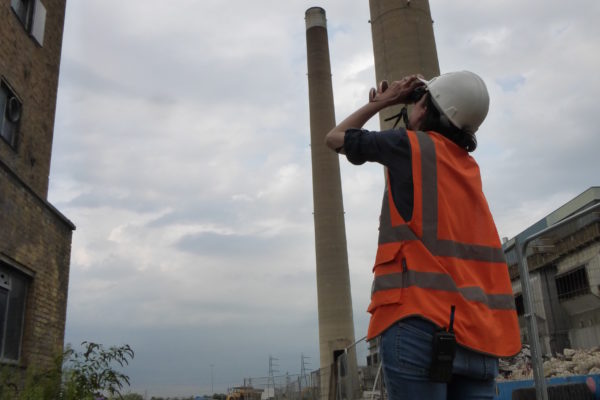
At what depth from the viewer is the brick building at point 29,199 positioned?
833 centimetres

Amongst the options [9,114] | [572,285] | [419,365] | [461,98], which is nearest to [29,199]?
[9,114]

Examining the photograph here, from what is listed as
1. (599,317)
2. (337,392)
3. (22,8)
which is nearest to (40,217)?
(22,8)

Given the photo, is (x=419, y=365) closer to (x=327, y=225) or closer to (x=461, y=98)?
(x=461, y=98)

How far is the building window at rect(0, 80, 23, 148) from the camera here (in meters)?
9.59

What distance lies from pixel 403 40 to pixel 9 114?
9.02 m

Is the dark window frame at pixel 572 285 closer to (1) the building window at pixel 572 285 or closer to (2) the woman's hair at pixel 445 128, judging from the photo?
(1) the building window at pixel 572 285

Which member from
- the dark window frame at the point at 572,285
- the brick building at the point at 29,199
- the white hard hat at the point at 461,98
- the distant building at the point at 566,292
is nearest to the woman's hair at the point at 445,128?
the white hard hat at the point at 461,98

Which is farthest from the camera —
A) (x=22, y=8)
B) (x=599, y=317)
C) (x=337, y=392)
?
(x=337, y=392)

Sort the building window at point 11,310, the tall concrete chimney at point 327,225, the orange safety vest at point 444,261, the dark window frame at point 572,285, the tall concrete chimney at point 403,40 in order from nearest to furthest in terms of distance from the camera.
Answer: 1. the orange safety vest at point 444,261
2. the dark window frame at point 572,285
3. the building window at point 11,310
4. the tall concrete chimney at point 403,40
5. the tall concrete chimney at point 327,225

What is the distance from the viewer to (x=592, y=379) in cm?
583

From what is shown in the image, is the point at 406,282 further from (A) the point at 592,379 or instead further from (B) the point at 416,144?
(A) the point at 592,379

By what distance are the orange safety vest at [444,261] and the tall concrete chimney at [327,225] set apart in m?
25.9

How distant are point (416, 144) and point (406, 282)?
532 mm

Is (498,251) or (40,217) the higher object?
(40,217)
